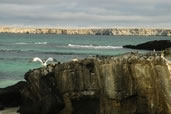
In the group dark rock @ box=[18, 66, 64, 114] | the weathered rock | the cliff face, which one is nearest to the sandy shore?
the weathered rock

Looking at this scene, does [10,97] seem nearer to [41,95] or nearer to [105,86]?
[41,95]

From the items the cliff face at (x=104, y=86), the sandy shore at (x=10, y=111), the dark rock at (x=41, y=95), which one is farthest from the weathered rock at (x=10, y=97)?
the cliff face at (x=104, y=86)

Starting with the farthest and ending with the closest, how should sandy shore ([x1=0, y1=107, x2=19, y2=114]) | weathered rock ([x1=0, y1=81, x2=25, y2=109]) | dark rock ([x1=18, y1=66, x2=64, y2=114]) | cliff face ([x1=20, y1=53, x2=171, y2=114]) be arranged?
weathered rock ([x1=0, y1=81, x2=25, y2=109]) → sandy shore ([x1=0, y1=107, x2=19, y2=114]) → dark rock ([x1=18, y1=66, x2=64, y2=114]) → cliff face ([x1=20, y1=53, x2=171, y2=114])

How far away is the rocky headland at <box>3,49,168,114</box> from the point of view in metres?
18.2

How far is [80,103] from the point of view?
2241cm

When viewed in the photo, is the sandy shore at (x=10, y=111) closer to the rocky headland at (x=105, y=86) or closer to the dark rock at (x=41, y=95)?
the dark rock at (x=41, y=95)

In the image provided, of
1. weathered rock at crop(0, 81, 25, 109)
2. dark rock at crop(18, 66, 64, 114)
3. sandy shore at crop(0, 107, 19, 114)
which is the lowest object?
sandy shore at crop(0, 107, 19, 114)

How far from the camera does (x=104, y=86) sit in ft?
65.5

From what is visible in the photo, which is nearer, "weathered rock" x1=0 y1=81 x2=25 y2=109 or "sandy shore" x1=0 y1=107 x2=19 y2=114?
"sandy shore" x1=0 y1=107 x2=19 y2=114

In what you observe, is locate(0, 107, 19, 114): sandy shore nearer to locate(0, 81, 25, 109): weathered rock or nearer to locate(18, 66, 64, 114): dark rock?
locate(0, 81, 25, 109): weathered rock

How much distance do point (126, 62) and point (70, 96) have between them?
4.13 meters

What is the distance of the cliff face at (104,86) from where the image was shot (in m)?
18.2

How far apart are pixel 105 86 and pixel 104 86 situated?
0.10 m

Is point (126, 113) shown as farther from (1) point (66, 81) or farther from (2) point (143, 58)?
(1) point (66, 81)
